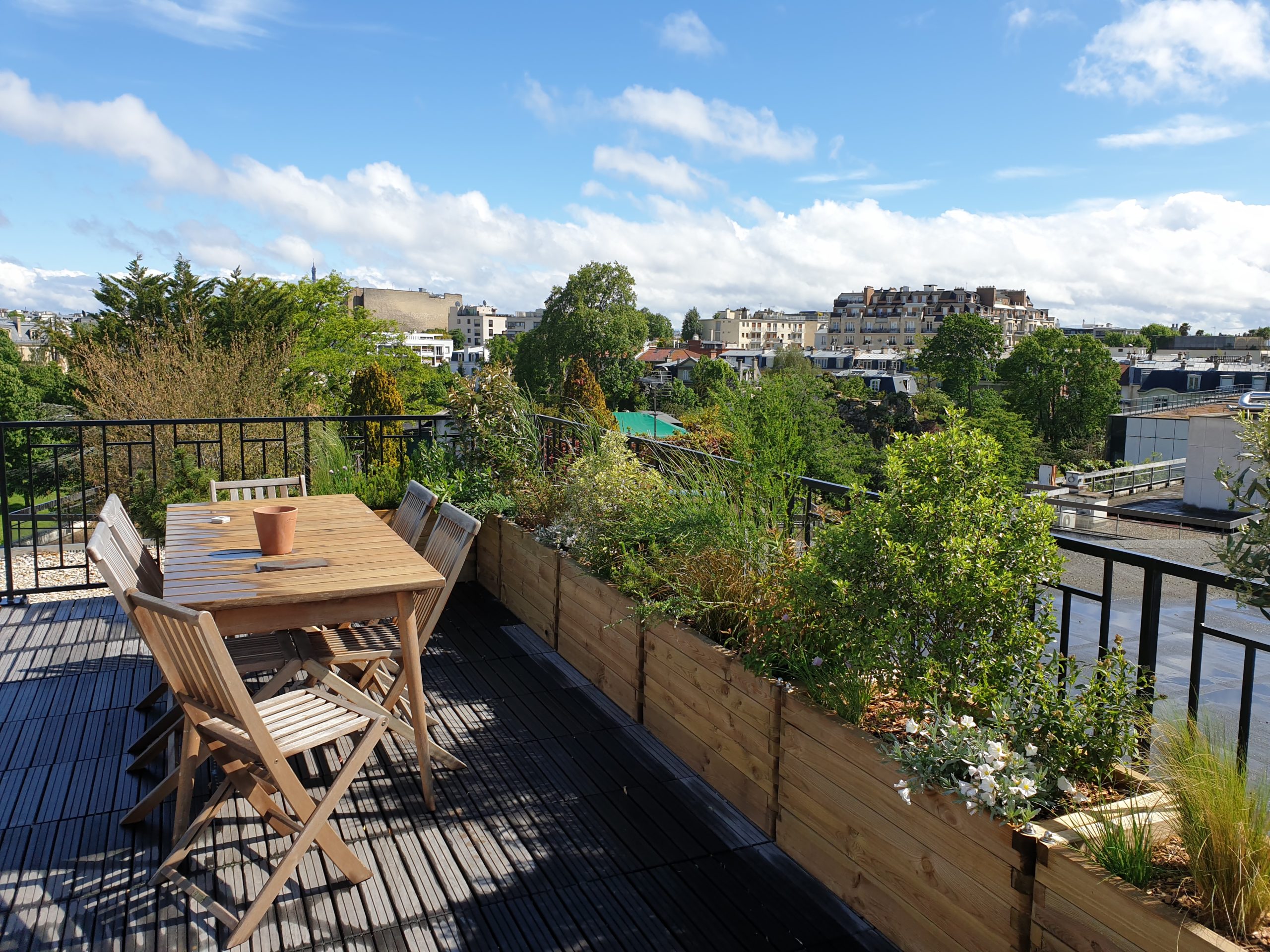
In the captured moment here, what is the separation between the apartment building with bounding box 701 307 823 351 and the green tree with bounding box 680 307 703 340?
11.2 feet

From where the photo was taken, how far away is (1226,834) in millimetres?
1497

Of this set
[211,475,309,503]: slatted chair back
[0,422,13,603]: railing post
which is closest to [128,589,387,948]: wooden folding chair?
[211,475,309,503]: slatted chair back

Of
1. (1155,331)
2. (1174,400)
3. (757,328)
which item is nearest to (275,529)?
(1174,400)

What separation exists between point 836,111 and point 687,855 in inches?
1509

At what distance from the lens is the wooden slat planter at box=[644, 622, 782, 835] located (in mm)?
2639

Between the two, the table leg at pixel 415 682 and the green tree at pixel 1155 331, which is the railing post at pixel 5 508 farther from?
the green tree at pixel 1155 331

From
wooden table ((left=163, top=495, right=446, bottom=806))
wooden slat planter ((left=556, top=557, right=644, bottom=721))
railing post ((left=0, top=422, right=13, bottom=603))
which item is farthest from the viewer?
railing post ((left=0, top=422, right=13, bottom=603))

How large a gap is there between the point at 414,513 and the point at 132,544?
46.9 inches

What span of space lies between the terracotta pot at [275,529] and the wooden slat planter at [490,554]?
209cm

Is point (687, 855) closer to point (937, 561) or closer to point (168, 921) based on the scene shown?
point (937, 561)

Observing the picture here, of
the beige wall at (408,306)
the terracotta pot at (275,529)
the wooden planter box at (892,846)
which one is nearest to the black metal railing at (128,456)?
the terracotta pot at (275,529)

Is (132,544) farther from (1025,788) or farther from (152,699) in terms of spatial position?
(1025,788)

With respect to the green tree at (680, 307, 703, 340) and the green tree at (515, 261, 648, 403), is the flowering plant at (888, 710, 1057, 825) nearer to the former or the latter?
the green tree at (515, 261, 648, 403)

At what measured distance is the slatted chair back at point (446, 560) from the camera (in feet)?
10.4
